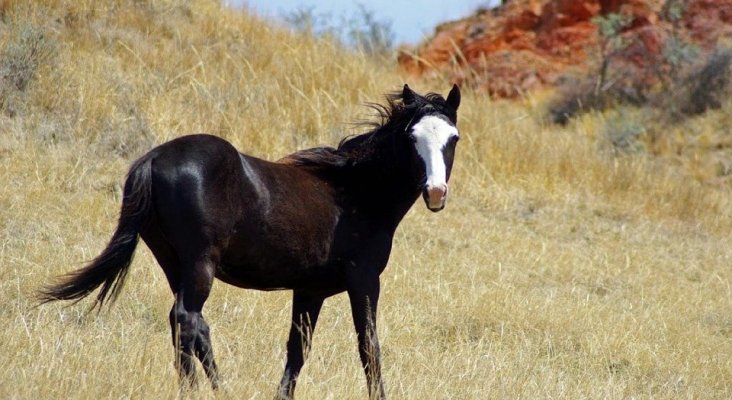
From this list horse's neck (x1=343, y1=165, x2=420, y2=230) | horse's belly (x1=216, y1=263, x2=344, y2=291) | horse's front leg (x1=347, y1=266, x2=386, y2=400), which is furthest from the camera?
horse's neck (x1=343, y1=165, x2=420, y2=230)

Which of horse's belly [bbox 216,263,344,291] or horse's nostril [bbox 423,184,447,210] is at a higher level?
horse's nostril [bbox 423,184,447,210]

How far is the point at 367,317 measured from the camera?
563 cm

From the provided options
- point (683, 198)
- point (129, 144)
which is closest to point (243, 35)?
point (129, 144)

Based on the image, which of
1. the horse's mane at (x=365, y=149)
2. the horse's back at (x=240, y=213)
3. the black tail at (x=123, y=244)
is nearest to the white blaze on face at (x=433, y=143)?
the horse's mane at (x=365, y=149)

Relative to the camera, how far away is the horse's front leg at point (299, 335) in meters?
5.80

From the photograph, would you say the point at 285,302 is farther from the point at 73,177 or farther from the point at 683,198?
the point at 683,198

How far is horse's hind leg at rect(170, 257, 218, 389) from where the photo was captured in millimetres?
4973

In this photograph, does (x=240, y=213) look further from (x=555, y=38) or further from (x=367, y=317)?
(x=555, y=38)

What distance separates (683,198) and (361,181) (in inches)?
342

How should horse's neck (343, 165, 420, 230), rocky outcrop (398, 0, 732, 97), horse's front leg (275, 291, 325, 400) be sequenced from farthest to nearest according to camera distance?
rocky outcrop (398, 0, 732, 97) → horse's neck (343, 165, 420, 230) → horse's front leg (275, 291, 325, 400)

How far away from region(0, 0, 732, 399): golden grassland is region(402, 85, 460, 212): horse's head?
3.86 ft

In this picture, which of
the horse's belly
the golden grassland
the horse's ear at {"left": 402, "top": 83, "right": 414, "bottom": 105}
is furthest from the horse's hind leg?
the horse's ear at {"left": 402, "top": 83, "right": 414, "bottom": 105}

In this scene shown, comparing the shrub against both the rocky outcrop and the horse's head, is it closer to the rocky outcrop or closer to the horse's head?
the horse's head

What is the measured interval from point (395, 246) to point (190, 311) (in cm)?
521
